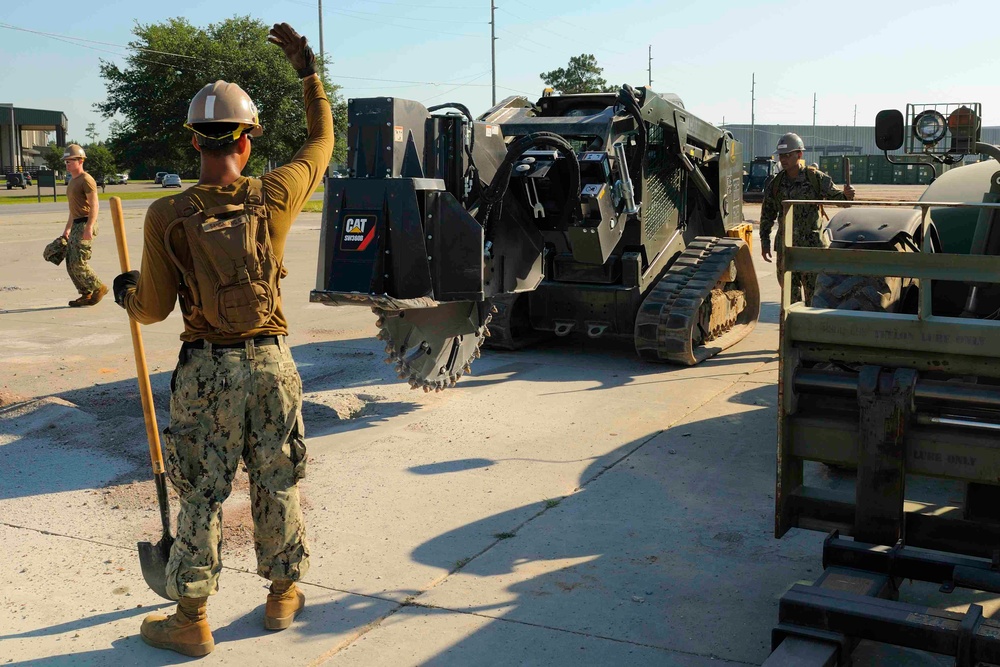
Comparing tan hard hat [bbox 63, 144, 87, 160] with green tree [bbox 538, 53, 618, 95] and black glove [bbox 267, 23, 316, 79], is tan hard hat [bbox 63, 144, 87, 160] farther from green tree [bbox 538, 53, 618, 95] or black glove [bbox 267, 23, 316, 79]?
green tree [bbox 538, 53, 618, 95]

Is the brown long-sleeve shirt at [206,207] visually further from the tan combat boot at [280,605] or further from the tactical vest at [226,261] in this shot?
the tan combat boot at [280,605]

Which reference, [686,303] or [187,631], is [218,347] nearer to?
[187,631]

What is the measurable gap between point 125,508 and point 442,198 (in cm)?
258

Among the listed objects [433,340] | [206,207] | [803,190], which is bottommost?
[433,340]

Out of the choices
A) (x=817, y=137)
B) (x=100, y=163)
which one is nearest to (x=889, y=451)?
(x=100, y=163)

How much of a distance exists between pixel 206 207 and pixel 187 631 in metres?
1.65

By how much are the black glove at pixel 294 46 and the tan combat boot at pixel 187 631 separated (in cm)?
222

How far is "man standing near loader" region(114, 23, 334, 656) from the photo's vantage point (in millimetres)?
4027

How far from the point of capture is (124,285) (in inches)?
167

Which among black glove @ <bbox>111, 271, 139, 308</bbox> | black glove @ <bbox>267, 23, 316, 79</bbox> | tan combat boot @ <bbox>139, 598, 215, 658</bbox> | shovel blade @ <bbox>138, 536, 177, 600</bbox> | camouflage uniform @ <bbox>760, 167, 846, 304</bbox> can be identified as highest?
black glove @ <bbox>267, 23, 316, 79</bbox>

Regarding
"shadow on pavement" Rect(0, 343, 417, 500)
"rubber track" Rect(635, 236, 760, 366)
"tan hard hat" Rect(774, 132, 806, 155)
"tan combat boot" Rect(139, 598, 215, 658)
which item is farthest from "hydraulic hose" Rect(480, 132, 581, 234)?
"tan combat boot" Rect(139, 598, 215, 658)

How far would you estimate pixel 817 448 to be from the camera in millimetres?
4086

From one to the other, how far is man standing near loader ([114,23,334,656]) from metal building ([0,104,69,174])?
80371 mm

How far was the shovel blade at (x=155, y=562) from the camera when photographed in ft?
14.4
